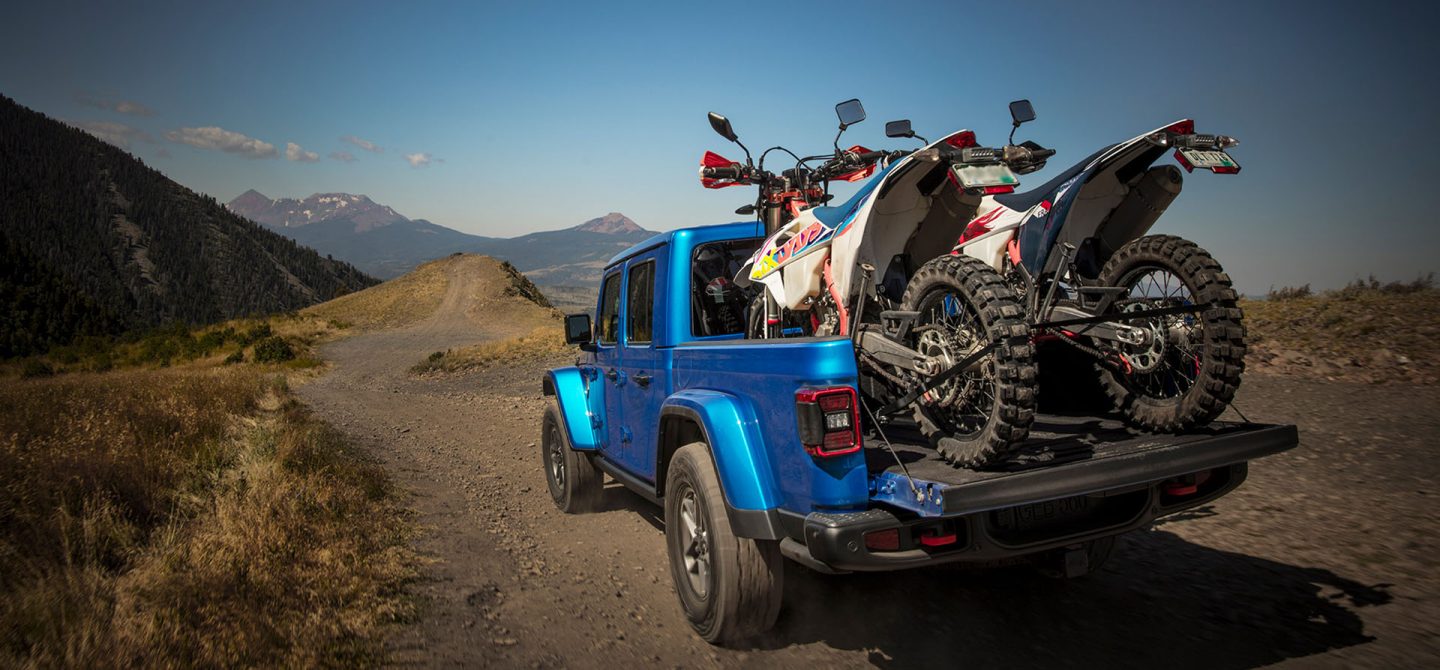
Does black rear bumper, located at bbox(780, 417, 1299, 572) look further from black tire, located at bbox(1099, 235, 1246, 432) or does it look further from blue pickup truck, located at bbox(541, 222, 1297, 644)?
black tire, located at bbox(1099, 235, 1246, 432)

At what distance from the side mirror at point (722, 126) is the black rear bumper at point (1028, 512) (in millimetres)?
3019

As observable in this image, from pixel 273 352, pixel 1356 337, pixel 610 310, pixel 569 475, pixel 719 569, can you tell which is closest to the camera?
pixel 719 569

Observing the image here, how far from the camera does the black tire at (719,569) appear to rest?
9.85 feet

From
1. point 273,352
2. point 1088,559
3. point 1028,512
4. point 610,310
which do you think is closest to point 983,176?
point 1028,512

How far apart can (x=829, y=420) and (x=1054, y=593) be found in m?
2.02

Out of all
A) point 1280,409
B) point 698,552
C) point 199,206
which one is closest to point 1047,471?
point 698,552

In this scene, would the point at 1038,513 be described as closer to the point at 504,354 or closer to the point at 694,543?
the point at 694,543

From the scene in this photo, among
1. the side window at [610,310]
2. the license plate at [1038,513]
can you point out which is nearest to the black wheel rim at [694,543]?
the license plate at [1038,513]

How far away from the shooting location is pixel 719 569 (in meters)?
3.03

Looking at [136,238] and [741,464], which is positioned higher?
[136,238]

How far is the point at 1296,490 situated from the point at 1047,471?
160 inches

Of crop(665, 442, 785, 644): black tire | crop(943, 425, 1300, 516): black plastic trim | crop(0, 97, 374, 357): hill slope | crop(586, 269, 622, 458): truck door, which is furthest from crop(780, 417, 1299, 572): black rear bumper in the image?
crop(0, 97, 374, 357): hill slope

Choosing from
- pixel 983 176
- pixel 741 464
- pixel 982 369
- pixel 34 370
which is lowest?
pixel 34 370

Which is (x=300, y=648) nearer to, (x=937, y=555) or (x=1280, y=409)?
(x=937, y=555)
